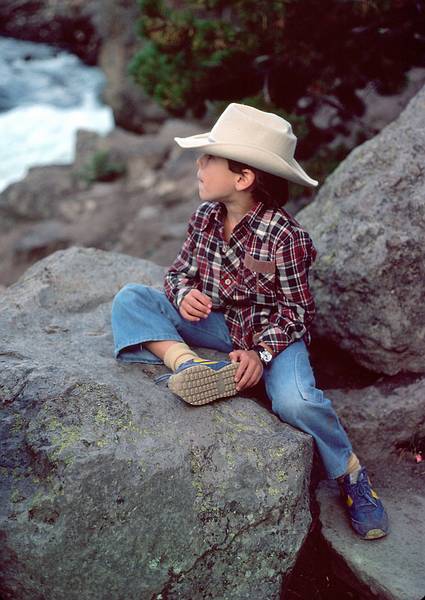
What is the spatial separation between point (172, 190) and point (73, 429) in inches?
225

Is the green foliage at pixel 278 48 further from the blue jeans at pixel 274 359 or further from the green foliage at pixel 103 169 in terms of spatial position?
the green foliage at pixel 103 169

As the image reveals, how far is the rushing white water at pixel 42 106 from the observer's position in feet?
37.1

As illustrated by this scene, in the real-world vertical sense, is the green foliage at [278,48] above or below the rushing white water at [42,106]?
above

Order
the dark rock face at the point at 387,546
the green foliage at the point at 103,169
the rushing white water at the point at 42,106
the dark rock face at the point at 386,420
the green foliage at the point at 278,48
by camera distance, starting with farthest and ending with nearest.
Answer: the rushing white water at the point at 42,106, the green foliage at the point at 103,169, the green foliage at the point at 278,48, the dark rock face at the point at 386,420, the dark rock face at the point at 387,546

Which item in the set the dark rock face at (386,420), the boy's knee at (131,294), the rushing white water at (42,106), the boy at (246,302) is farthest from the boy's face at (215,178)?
the rushing white water at (42,106)

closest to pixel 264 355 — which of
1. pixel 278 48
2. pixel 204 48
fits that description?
pixel 278 48

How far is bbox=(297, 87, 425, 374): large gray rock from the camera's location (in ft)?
9.29

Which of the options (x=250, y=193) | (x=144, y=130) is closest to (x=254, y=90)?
(x=250, y=193)

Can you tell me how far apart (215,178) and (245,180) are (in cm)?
12

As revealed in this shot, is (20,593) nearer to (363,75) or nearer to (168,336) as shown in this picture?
(168,336)

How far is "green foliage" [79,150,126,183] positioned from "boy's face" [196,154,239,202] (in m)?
6.29

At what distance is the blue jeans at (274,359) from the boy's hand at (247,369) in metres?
0.10

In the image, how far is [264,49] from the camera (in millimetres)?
4262

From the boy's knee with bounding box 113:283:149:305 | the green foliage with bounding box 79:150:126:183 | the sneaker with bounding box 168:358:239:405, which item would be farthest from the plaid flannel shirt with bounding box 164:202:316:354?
the green foliage with bounding box 79:150:126:183
